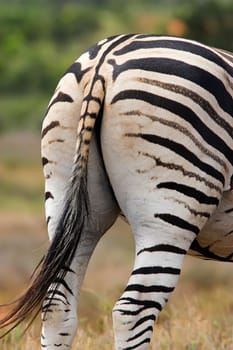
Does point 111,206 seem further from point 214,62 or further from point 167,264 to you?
point 214,62

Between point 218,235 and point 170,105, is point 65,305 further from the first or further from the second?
point 170,105

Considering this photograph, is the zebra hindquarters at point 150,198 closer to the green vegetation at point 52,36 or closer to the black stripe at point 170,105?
the black stripe at point 170,105

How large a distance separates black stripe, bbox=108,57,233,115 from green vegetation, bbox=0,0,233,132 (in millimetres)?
32479

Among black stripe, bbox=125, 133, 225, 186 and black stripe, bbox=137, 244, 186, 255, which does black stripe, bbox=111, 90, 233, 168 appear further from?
black stripe, bbox=137, 244, 186, 255

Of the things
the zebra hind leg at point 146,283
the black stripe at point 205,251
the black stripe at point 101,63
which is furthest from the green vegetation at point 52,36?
the zebra hind leg at point 146,283

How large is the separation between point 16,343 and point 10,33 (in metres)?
53.7

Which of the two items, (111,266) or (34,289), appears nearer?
(34,289)

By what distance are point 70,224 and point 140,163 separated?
49 centimetres

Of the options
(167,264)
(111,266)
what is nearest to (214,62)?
(167,264)

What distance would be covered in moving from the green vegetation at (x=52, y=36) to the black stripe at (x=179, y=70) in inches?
1279

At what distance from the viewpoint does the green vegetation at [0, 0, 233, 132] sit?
4153 cm

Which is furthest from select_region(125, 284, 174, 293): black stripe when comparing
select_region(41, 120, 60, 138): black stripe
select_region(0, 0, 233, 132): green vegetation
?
select_region(0, 0, 233, 132): green vegetation

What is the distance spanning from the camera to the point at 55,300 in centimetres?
603

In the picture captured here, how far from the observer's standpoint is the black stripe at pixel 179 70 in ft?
19.2
